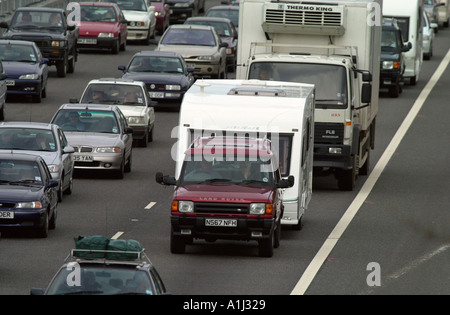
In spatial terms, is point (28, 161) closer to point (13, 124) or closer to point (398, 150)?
point (13, 124)

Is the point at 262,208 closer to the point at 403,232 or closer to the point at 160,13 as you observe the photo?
the point at 403,232

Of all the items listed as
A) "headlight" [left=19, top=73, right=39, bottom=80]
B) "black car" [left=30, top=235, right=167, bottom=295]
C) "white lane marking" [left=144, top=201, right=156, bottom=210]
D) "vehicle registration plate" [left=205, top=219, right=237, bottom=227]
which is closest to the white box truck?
"white lane marking" [left=144, top=201, right=156, bottom=210]

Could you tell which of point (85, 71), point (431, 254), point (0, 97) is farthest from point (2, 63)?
point (431, 254)

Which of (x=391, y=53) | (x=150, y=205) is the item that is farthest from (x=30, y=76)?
(x=150, y=205)

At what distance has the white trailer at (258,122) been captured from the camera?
26.4 m

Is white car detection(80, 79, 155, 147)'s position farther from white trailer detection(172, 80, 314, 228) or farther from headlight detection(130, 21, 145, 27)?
headlight detection(130, 21, 145, 27)

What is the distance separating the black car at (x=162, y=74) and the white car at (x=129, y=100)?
423 cm

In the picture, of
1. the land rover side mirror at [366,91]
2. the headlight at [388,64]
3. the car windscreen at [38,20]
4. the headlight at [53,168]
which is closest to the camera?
the headlight at [53,168]

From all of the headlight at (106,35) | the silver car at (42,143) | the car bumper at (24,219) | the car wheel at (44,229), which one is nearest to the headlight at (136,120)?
the silver car at (42,143)

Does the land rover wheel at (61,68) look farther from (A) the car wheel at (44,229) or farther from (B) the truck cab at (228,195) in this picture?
(B) the truck cab at (228,195)

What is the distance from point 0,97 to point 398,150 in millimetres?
10368

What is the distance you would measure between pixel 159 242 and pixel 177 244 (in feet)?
4.34

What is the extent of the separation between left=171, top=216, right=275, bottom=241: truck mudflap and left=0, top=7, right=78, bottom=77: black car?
25776 mm

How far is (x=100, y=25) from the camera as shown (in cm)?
5481
